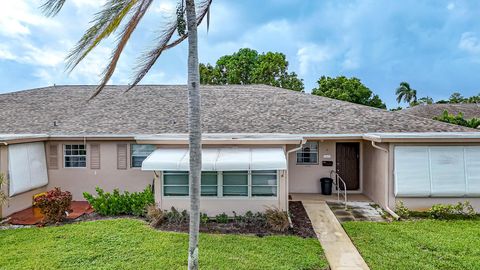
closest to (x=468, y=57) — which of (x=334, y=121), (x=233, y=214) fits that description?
(x=334, y=121)

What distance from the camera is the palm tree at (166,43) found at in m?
7.23

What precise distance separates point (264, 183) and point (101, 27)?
9718 millimetres

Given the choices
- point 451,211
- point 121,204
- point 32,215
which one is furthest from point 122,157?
point 451,211

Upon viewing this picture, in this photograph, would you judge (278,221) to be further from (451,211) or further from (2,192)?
(2,192)

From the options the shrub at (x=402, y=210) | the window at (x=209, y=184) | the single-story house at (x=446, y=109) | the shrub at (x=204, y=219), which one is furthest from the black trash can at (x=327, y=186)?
the single-story house at (x=446, y=109)

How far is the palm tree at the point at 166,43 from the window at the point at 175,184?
6.74 m

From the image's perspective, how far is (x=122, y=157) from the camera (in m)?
18.6

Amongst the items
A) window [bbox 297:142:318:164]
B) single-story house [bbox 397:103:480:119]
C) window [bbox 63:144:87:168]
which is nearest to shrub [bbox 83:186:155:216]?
window [bbox 63:144:87:168]

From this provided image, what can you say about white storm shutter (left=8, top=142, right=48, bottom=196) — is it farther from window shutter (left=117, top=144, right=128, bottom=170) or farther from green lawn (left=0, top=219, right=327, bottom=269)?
window shutter (left=117, top=144, right=128, bottom=170)

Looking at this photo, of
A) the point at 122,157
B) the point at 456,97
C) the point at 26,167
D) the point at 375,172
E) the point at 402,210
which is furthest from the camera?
the point at 456,97

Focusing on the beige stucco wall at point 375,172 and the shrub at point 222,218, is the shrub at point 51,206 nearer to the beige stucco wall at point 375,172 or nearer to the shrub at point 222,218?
the shrub at point 222,218

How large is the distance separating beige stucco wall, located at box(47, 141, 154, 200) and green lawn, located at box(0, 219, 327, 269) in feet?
17.5

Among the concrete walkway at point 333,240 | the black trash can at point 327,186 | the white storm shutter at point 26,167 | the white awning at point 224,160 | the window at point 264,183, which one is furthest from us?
the black trash can at point 327,186

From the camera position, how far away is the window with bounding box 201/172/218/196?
14.6 metres
